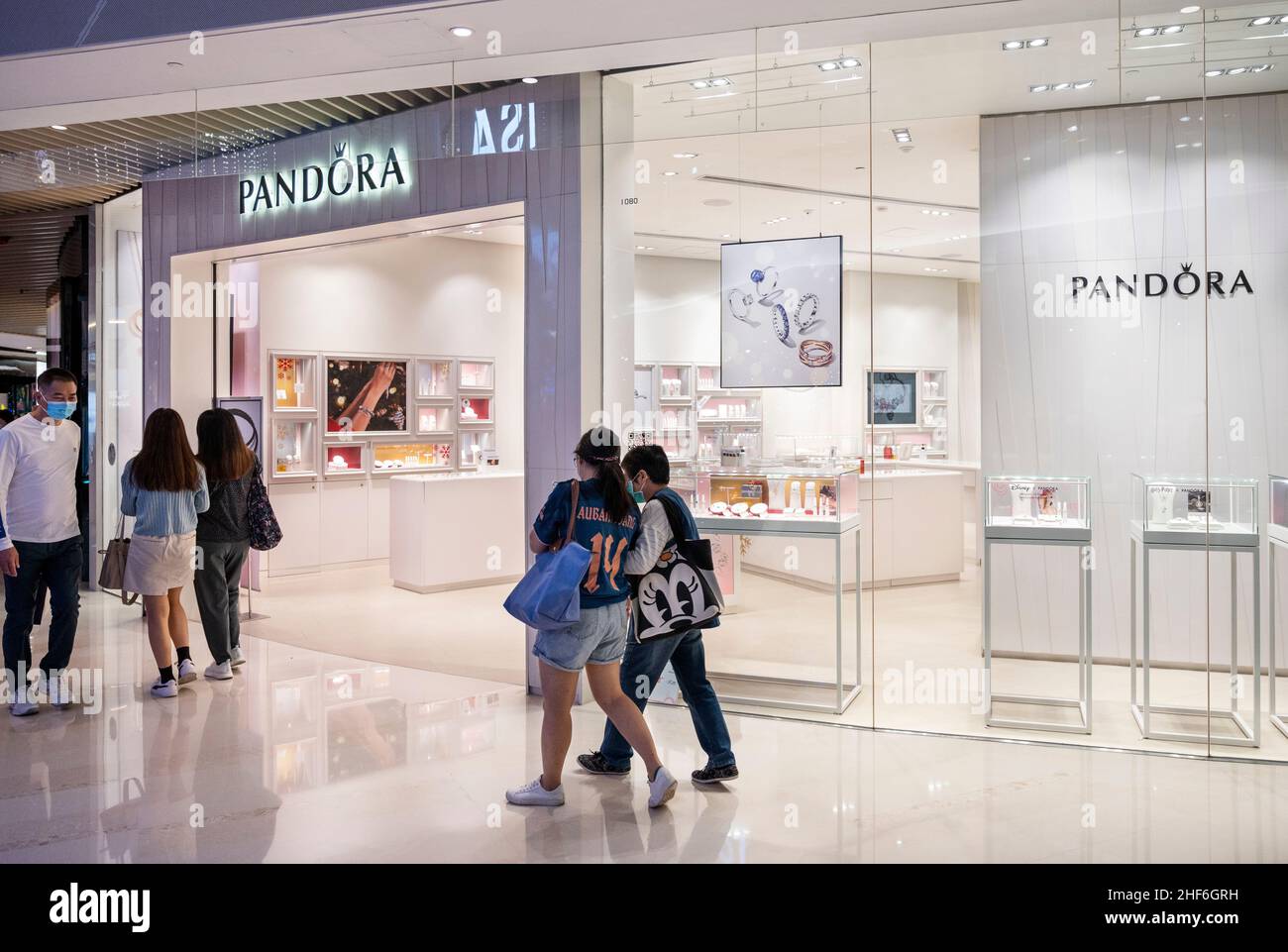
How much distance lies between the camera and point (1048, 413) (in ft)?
18.6

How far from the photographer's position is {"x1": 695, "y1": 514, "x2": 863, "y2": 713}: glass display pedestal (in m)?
A: 5.20

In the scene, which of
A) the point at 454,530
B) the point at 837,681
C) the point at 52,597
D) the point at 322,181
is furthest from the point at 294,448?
the point at 837,681

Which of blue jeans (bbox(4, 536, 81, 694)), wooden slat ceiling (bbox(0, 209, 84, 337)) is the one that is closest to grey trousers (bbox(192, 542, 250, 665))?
blue jeans (bbox(4, 536, 81, 694))

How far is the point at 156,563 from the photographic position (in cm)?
535

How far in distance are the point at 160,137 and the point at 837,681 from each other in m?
5.93

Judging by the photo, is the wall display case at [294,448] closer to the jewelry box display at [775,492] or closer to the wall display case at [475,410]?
the wall display case at [475,410]

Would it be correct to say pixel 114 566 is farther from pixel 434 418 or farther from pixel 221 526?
pixel 434 418

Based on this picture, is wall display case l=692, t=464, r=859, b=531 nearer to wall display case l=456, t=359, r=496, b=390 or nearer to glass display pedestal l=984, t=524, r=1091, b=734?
glass display pedestal l=984, t=524, r=1091, b=734

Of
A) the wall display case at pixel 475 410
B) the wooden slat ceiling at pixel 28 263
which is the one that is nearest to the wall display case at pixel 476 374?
the wall display case at pixel 475 410

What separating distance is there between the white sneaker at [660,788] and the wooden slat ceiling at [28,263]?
324 inches

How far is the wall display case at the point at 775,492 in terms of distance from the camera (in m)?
5.30
